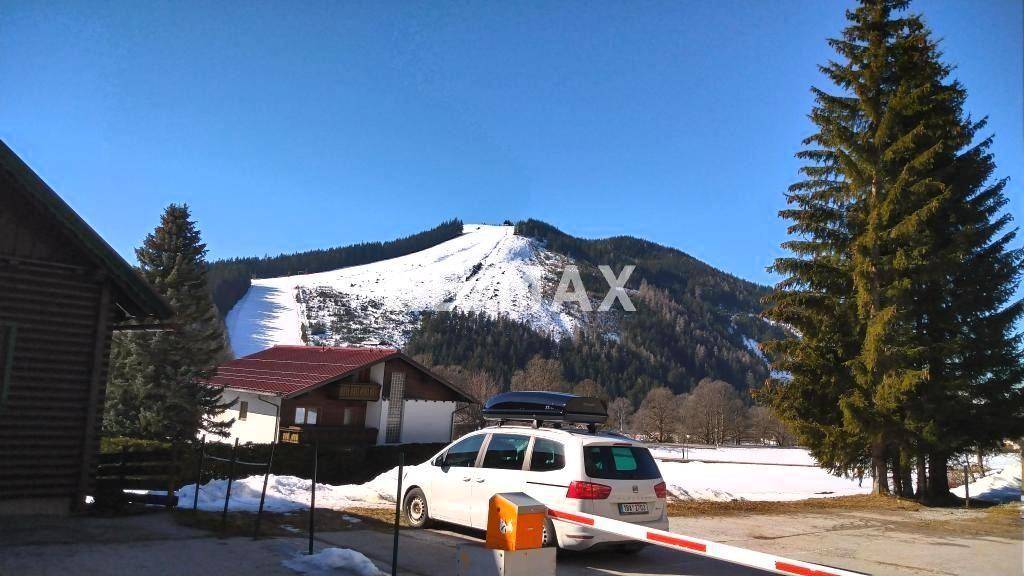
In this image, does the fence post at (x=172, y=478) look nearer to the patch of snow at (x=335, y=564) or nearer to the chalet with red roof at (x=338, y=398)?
the patch of snow at (x=335, y=564)

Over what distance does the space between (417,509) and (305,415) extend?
26461 mm

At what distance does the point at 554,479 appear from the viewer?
28.7 ft

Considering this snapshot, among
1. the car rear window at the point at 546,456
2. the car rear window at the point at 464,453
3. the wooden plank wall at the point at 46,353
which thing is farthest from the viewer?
the car rear window at the point at 464,453

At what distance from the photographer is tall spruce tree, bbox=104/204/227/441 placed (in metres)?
30.3

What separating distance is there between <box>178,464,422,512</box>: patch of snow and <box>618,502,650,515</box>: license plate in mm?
5755

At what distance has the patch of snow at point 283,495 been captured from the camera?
1131cm

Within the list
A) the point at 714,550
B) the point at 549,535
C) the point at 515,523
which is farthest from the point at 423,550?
the point at 714,550

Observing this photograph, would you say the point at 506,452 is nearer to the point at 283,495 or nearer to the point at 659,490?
the point at 659,490

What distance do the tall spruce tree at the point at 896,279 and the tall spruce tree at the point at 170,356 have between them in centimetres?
2538

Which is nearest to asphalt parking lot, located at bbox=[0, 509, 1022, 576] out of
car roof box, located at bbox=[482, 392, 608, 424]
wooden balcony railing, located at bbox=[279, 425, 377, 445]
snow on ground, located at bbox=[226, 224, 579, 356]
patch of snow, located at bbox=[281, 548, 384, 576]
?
patch of snow, located at bbox=[281, 548, 384, 576]

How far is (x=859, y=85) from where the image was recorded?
63.8ft

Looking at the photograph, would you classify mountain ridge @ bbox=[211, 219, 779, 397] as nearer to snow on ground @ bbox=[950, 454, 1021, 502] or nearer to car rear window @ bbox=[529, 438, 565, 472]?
Result: snow on ground @ bbox=[950, 454, 1021, 502]

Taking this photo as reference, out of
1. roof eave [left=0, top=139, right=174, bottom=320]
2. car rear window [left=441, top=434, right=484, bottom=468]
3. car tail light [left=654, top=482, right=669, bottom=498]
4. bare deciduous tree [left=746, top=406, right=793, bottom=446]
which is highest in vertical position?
roof eave [left=0, top=139, right=174, bottom=320]

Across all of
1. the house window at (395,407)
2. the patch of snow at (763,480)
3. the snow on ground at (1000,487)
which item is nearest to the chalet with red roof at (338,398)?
the house window at (395,407)
